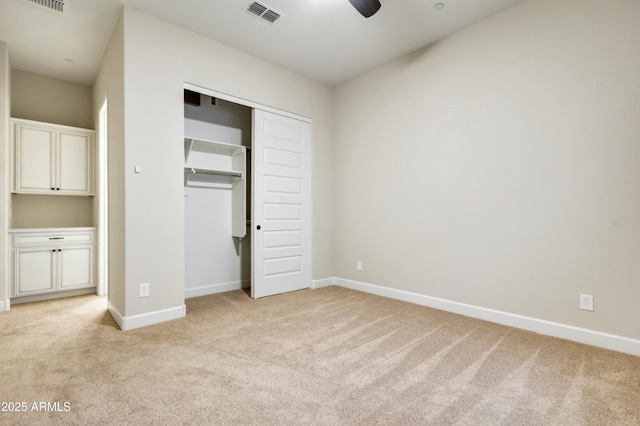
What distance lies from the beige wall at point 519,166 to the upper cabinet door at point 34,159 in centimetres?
421

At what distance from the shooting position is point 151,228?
2979mm

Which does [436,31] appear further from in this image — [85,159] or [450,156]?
[85,159]

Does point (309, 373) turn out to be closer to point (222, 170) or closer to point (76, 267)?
point (222, 170)

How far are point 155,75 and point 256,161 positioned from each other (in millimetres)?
1381

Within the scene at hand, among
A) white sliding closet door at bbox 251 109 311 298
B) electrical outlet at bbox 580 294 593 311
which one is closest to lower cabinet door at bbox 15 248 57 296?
white sliding closet door at bbox 251 109 311 298

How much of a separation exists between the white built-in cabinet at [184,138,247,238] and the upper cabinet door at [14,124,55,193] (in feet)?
5.88

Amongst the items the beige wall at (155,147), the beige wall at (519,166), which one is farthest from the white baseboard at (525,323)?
the beige wall at (155,147)

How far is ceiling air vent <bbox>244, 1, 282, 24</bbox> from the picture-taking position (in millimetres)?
2887

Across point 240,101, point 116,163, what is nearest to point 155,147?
point 116,163

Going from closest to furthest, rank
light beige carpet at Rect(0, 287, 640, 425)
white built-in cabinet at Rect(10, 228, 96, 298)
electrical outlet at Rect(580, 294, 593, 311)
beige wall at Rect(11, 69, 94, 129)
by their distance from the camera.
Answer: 1. light beige carpet at Rect(0, 287, 640, 425)
2. electrical outlet at Rect(580, 294, 593, 311)
3. white built-in cabinet at Rect(10, 228, 96, 298)
4. beige wall at Rect(11, 69, 94, 129)

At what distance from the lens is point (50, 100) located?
4.28m

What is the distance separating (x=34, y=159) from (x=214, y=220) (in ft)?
7.66

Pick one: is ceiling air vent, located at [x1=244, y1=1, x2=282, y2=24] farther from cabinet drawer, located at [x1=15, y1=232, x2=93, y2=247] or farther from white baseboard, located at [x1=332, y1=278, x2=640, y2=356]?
cabinet drawer, located at [x1=15, y1=232, x2=93, y2=247]

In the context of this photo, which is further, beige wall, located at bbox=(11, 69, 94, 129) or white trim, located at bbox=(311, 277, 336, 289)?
white trim, located at bbox=(311, 277, 336, 289)
